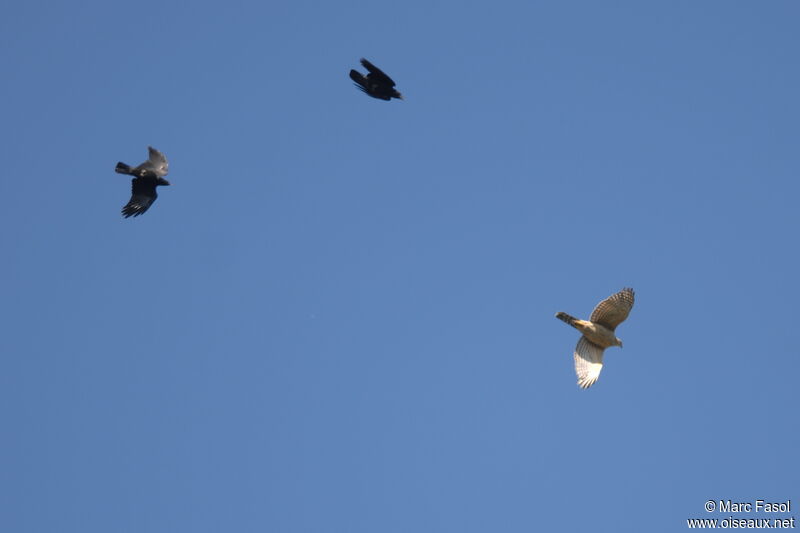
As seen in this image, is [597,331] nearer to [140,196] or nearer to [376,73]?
[376,73]

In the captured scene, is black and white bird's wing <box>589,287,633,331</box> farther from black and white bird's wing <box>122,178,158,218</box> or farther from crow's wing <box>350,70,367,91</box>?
black and white bird's wing <box>122,178,158,218</box>

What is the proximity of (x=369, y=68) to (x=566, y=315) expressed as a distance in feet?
25.1

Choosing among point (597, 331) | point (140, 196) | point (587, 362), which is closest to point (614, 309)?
point (597, 331)

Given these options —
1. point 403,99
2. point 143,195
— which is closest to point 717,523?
point 403,99

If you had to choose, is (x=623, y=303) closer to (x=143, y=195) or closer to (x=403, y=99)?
(x=403, y=99)

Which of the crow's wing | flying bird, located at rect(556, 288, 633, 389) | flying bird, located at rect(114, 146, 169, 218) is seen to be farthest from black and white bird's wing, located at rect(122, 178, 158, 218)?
flying bird, located at rect(556, 288, 633, 389)

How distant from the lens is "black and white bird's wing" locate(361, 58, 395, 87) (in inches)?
1060

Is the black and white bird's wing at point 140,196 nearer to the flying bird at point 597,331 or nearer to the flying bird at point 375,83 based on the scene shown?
the flying bird at point 375,83

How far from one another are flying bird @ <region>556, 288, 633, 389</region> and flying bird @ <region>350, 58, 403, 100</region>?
273 inches

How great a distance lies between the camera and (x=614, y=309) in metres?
25.1

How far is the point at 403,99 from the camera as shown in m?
27.5

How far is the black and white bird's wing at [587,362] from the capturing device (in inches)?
989

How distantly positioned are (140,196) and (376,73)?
696 cm

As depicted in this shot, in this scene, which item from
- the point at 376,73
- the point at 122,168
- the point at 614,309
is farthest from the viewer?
the point at 122,168
